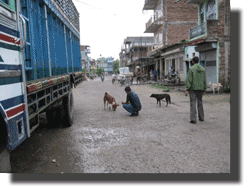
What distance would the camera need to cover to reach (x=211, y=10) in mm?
15492

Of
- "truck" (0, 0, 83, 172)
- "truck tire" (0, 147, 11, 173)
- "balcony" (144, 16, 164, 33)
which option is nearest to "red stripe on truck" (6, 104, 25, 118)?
"truck" (0, 0, 83, 172)

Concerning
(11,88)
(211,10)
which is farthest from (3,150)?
(211,10)

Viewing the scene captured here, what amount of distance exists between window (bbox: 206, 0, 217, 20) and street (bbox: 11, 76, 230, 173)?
34.0 feet

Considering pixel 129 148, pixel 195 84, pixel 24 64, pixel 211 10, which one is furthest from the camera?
pixel 211 10

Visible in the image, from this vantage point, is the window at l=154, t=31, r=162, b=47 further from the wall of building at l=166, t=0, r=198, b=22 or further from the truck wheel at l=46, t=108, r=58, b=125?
the truck wheel at l=46, t=108, r=58, b=125

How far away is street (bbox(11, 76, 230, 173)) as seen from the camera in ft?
11.6

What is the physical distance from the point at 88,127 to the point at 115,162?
8.76 ft

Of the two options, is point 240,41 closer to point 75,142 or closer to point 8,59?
point 8,59

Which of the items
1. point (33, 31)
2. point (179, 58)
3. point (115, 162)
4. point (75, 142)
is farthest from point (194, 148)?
point (179, 58)

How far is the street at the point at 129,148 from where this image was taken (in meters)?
3.54

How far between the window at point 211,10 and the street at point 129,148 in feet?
34.0

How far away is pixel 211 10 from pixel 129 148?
45.8ft

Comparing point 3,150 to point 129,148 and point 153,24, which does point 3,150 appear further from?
point 153,24

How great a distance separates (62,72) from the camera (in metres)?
6.18
